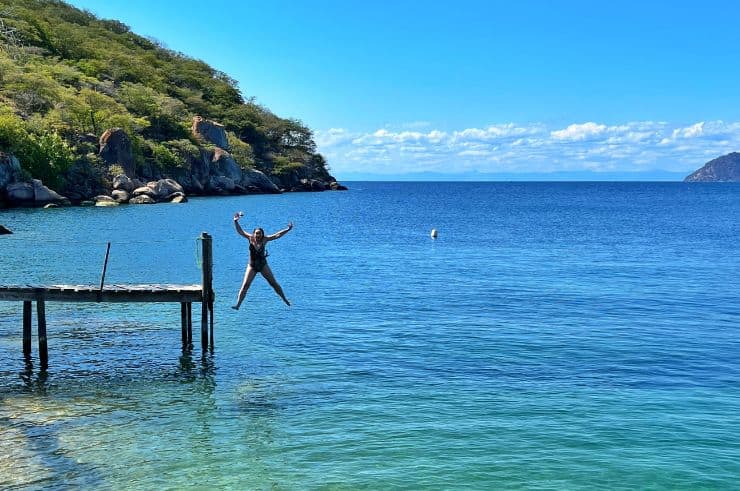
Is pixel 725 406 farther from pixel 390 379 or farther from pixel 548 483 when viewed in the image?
pixel 390 379

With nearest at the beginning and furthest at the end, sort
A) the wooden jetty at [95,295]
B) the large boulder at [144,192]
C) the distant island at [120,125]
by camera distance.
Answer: the wooden jetty at [95,295] < the distant island at [120,125] < the large boulder at [144,192]

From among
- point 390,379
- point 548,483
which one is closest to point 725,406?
point 548,483

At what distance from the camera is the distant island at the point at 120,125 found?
276ft

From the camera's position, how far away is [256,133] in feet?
526

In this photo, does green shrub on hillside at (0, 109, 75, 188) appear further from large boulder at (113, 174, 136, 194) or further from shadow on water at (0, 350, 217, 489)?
shadow on water at (0, 350, 217, 489)

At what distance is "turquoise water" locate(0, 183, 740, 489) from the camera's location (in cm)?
1228

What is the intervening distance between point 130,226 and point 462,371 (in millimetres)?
45690

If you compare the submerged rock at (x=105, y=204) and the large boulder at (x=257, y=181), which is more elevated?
the large boulder at (x=257, y=181)

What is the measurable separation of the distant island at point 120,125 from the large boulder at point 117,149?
0.47 feet

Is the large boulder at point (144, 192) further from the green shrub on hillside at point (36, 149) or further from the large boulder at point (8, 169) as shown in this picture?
the large boulder at point (8, 169)

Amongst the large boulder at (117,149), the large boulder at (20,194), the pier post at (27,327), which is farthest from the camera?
the large boulder at (117,149)

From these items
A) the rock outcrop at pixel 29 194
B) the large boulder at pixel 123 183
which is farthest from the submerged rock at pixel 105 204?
the large boulder at pixel 123 183

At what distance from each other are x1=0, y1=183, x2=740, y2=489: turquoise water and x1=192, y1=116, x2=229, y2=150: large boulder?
322 ft

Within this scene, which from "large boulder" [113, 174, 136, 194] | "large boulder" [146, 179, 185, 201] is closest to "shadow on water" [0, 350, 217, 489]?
"large boulder" [113, 174, 136, 194]
